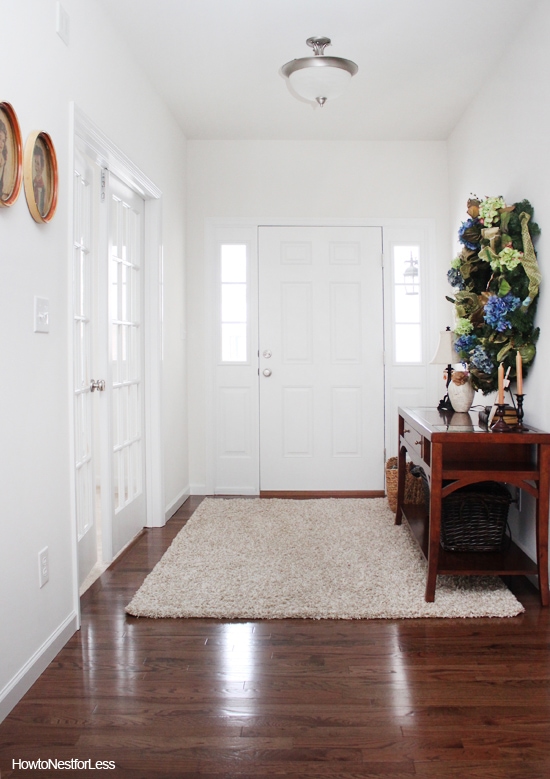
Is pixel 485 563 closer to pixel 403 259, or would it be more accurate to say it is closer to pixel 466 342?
pixel 466 342

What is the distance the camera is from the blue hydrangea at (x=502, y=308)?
295 cm

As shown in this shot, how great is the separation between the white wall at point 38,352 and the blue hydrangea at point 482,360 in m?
1.98

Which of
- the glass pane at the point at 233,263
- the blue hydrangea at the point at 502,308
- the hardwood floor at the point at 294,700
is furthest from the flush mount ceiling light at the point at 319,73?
the hardwood floor at the point at 294,700

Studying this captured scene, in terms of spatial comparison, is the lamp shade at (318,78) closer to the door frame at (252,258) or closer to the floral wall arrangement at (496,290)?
the floral wall arrangement at (496,290)

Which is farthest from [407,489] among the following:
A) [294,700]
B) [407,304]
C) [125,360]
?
[294,700]

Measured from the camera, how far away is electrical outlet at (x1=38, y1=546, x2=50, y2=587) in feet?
6.91

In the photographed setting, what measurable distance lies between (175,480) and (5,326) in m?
2.61

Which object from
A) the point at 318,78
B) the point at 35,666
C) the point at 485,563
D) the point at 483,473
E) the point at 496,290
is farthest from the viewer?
the point at 496,290

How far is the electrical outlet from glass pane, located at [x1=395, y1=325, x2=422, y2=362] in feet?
10.6

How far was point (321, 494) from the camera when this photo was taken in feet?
15.6

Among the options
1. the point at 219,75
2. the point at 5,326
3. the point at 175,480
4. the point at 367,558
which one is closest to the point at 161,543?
the point at 175,480

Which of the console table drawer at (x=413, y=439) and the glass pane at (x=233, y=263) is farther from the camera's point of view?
the glass pane at (x=233, y=263)

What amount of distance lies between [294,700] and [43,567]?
0.94 meters

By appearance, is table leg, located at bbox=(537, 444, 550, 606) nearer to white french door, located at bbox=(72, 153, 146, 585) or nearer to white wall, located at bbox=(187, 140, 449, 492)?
white french door, located at bbox=(72, 153, 146, 585)
